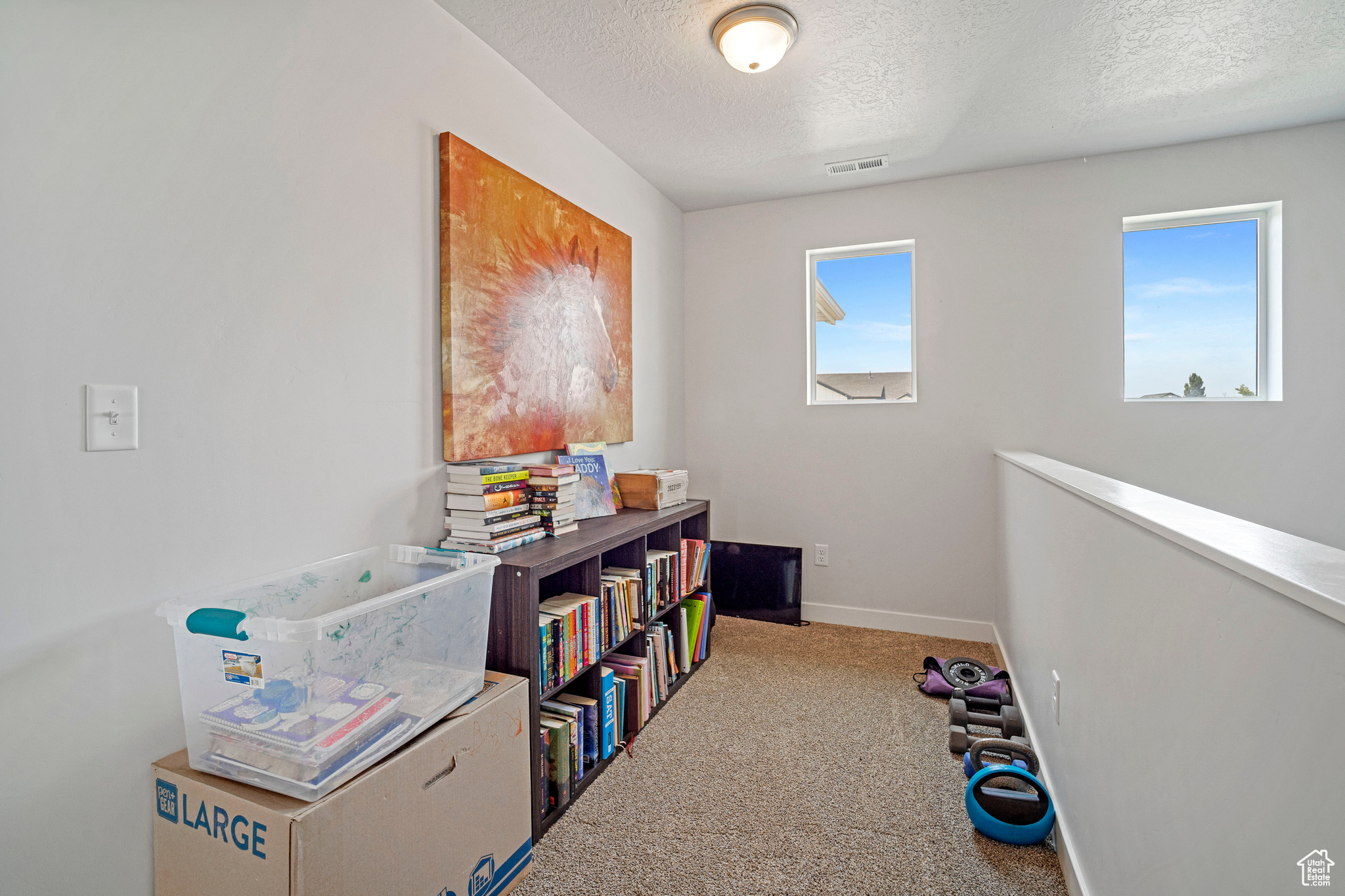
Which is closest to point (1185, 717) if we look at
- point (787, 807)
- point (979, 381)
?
point (787, 807)

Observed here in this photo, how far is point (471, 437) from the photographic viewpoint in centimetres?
200

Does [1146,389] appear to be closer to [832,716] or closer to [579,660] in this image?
[832,716]

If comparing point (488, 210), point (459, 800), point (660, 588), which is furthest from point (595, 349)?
point (459, 800)

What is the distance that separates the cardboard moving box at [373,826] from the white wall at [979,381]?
7.95 ft

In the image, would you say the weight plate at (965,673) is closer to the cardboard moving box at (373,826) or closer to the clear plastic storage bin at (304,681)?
the cardboard moving box at (373,826)

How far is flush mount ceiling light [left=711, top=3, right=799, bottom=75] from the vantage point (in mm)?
1901

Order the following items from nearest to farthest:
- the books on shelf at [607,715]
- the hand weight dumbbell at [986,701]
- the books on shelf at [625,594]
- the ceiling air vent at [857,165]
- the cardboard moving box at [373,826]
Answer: the cardboard moving box at [373,826], the books on shelf at [607,715], the books on shelf at [625,594], the hand weight dumbbell at [986,701], the ceiling air vent at [857,165]

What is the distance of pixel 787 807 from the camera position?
1.83 metres

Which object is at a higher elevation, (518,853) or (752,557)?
(752,557)

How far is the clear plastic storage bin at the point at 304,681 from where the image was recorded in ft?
3.53

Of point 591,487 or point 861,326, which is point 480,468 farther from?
point 861,326

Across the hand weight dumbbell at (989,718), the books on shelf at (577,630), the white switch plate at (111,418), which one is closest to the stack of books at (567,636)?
the books on shelf at (577,630)

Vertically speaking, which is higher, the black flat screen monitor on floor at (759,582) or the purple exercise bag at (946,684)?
the black flat screen monitor on floor at (759,582)

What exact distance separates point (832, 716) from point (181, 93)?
263 cm
